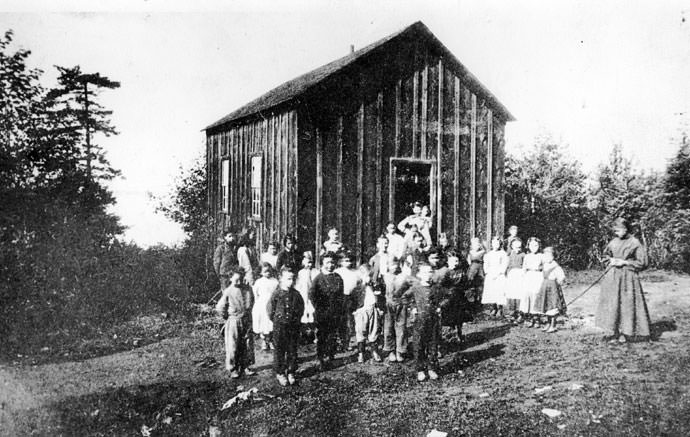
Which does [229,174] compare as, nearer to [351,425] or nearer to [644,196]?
[351,425]

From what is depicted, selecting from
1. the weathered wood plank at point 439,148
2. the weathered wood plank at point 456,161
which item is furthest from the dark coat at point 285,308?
the weathered wood plank at point 456,161

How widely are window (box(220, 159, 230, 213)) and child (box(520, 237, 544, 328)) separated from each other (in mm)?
9108

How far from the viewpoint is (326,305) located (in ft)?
24.9

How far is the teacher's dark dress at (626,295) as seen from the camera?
8.13 m

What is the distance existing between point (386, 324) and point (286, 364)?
185 cm

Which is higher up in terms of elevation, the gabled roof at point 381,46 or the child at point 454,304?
the gabled roof at point 381,46

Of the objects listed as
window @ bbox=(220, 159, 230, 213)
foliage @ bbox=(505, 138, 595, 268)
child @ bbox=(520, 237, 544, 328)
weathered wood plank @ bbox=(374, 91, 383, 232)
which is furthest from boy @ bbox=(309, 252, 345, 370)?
foliage @ bbox=(505, 138, 595, 268)

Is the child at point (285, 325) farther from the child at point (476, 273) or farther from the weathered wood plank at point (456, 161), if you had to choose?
the weathered wood plank at point (456, 161)

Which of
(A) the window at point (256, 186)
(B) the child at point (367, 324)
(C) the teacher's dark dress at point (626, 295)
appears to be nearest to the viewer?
(B) the child at point (367, 324)

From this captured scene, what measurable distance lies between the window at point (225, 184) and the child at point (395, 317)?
8.54 meters

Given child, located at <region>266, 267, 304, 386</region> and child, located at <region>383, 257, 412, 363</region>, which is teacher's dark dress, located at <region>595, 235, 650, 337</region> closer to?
child, located at <region>383, 257, 412, 363</region>

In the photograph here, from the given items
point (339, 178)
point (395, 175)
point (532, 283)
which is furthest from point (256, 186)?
point (532, 283)

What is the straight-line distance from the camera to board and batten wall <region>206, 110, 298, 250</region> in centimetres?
1074

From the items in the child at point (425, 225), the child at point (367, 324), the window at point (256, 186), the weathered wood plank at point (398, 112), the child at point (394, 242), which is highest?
the weathered wood plank at point (398, 112)
